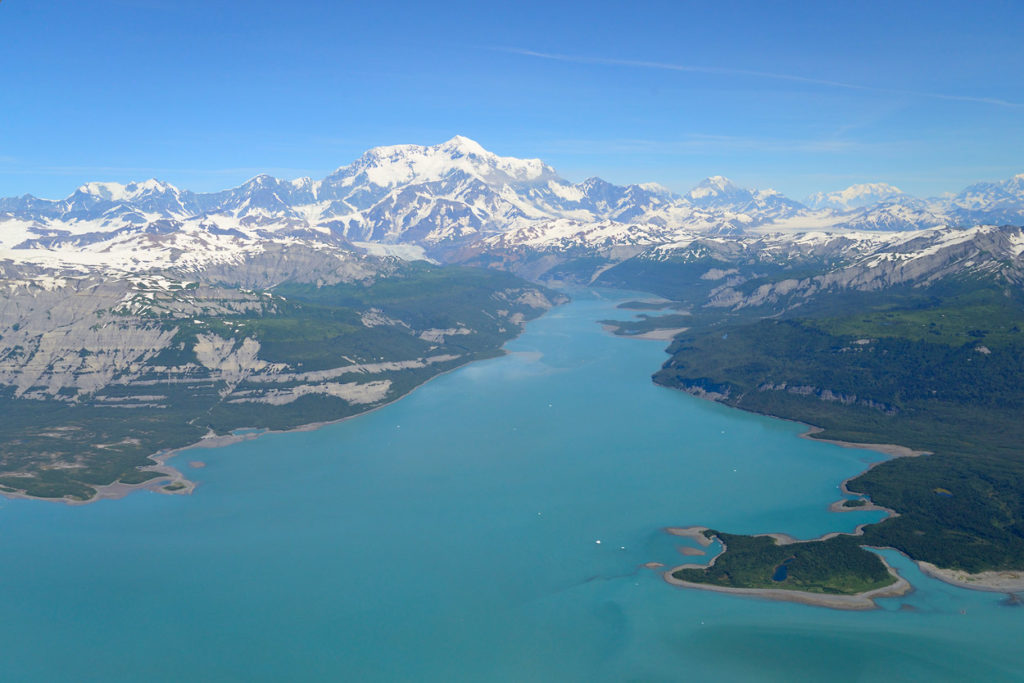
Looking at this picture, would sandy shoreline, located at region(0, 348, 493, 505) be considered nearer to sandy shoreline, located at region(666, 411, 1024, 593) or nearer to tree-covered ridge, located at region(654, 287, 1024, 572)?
sandy shoreline, located at region(666, 411, 1024, 593)

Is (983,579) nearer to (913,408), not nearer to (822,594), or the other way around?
(822,594)

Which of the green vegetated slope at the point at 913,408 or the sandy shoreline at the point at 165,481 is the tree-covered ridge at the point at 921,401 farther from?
the sandy shoreline at the point at 165,481

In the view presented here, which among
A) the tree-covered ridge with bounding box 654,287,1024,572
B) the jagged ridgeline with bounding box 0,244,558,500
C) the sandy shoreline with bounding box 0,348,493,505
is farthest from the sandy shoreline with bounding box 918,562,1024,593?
the jagged ridgeline with bounding box 0,244,558,500

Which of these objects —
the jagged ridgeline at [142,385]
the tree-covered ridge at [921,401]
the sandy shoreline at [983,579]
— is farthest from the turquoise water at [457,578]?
the jagged ridgeline at [142,385]

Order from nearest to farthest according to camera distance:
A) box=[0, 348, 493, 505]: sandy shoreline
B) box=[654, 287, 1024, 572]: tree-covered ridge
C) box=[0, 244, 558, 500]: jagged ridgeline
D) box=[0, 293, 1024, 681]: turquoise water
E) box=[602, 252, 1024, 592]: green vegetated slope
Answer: box=[0, 293, 1024, 681]: turquoise water → box=[602, 252, 1024, 592]: green vegetated slope → box=[654, 287, 1024, 572]: tree-covered ridge → box=[0, 348, 493, 505]: sandy shoreline → box=[0, 244, 558, 500]: jagged ridgeline

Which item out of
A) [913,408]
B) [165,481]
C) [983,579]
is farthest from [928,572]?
[165,481]

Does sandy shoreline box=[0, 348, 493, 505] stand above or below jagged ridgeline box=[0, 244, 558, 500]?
below
